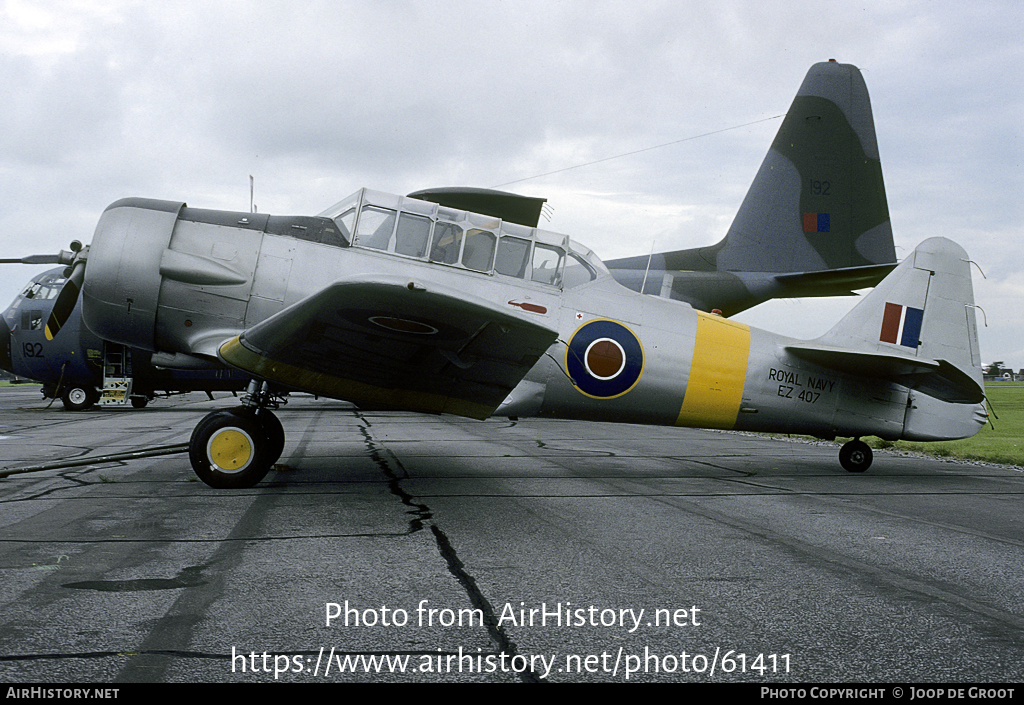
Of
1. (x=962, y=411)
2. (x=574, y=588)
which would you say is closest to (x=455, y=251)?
(x=574, y=588)

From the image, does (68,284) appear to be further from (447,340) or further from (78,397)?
(78,397)

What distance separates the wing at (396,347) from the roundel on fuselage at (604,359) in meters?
0.85

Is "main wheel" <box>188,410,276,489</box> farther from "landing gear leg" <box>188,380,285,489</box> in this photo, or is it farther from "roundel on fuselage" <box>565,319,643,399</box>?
"roundel on fuselage" <box>565,319,643,399</box>

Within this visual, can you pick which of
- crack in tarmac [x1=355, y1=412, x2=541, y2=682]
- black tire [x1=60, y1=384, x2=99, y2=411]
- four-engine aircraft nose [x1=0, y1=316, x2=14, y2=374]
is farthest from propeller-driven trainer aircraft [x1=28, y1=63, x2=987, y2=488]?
black tire [x1=60, y1=384, x2=99, y2=411]

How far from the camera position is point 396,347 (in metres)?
6.35

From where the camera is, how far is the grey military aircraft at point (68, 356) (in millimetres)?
18703

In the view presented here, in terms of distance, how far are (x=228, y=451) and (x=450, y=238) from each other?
2.92 m

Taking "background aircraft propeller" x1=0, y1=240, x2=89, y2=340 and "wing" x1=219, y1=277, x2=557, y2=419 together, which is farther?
"background aircraft propeller" x1=0, y1=240, x2=89, y2=340

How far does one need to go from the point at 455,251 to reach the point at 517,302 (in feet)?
2.65

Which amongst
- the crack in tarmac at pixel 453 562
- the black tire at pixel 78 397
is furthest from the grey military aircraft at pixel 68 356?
the crack in tarmac at pixel 453 562

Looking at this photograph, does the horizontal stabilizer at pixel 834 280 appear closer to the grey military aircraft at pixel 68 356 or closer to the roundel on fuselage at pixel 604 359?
the roundel on fuselage at pixel 604 359

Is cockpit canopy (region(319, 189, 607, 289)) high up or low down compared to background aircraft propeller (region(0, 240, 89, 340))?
up

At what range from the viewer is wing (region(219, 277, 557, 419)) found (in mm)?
5359

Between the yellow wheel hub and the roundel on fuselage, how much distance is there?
318cm
